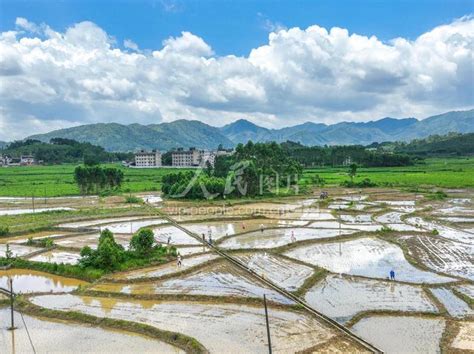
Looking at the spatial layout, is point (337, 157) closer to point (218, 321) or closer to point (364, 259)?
point (364, 259)

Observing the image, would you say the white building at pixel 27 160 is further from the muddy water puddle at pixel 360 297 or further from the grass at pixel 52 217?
the muddy water puddle at pixel 360 297

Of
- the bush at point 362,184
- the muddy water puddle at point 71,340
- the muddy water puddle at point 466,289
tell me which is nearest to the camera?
the muddy water puddle at point 71,340

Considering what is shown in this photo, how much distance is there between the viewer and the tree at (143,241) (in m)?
→ 21.4

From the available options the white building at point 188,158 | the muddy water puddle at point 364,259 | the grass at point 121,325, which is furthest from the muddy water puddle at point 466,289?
Answer: the white building at point 188,158

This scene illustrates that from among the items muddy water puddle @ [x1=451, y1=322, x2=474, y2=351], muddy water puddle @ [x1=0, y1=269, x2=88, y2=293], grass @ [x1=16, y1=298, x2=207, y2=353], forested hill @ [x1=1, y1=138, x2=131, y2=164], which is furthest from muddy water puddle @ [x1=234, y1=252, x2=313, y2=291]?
forested hill @ [x1=1, y1=138, x2=131, y2=164]

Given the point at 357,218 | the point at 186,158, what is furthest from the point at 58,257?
the point at 186,158

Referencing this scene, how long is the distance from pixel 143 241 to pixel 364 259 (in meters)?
10.4

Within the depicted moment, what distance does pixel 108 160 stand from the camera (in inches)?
5600

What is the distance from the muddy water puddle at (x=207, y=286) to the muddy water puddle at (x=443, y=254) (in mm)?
8081

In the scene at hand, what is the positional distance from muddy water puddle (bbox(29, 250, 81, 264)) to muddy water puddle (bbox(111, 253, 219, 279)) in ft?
13.2

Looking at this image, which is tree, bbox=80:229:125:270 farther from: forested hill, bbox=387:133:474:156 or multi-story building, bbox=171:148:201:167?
forested hill, bbox=387:133:474:156

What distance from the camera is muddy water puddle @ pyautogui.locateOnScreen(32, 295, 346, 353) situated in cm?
1240

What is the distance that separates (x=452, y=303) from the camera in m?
15.2

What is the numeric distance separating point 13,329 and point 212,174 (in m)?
52.1
